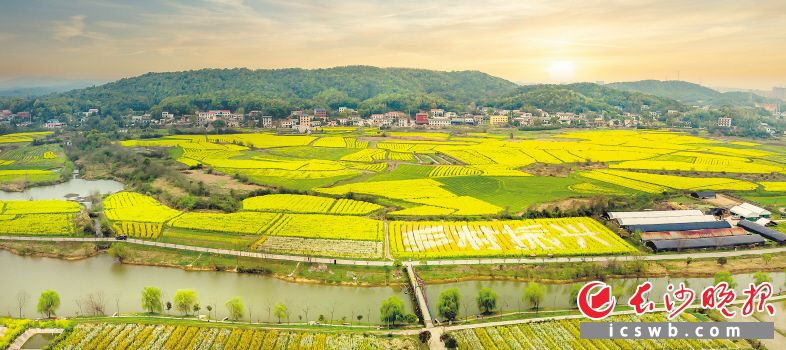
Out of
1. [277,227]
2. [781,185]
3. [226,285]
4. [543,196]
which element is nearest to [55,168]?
[277,227]

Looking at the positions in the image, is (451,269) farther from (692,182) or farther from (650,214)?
(692,182)

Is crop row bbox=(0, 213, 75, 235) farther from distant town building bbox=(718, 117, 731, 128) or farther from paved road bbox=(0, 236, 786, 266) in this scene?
distant town building bbox=(718, 117, 731, 128)

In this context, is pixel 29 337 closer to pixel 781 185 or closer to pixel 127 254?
pixel 127 254

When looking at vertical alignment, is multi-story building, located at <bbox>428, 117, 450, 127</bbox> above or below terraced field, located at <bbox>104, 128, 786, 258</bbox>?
above

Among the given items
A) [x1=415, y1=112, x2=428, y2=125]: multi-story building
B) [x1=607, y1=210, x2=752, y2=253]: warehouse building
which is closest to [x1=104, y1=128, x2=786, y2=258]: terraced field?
[x1=607, y1=210, x2=752, y2=253]: warehouse building

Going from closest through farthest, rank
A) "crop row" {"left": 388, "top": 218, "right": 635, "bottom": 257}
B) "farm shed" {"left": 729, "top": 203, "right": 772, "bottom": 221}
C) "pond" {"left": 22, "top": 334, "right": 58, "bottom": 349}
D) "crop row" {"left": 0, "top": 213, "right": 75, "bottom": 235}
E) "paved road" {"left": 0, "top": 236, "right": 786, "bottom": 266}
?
"pond" {"left": 22, "top": 334, "right": 58, "bottom": 349} < "paved road" {"left": 0, "top": 236, "right": 786, "bottom": 266} < "crop row" {"left": 388, "top": 218, "right": 635, "bottom": 257} < "crop row" {"left": 0, "top": 213, "right": 75, "bottom": 235} < "farm shed" {"left": 729, "top": 203, "right": 772, "bottom": 221}
